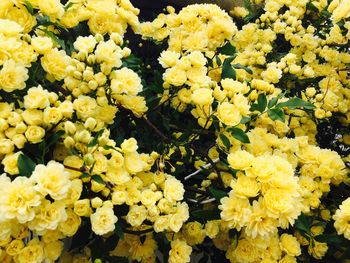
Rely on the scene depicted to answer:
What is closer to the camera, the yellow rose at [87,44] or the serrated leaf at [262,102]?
the yellow rose at [87,44]

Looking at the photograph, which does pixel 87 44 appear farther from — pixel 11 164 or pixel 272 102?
pixel 272 102

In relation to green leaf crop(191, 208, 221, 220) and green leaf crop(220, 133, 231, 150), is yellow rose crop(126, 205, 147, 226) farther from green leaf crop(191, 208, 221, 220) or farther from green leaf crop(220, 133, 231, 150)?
green leaf crop(220, 133, 231, 150)

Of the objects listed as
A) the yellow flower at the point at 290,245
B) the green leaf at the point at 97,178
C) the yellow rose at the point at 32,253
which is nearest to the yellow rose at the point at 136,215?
the green leaf at the point at 97,178

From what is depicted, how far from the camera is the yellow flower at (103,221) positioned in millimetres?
1002

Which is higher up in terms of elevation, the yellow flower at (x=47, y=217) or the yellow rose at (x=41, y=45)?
the yellow rose at (x=41, y=45)

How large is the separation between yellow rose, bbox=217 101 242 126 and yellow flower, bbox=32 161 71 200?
472 millimetres

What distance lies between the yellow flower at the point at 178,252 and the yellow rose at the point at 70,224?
301 millimetres

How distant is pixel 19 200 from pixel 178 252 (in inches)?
19.1

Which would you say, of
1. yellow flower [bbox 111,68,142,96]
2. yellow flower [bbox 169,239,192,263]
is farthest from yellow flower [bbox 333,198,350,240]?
yellow flower [bbox 111,68,142,96]

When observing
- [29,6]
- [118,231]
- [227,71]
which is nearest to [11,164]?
[118,231]

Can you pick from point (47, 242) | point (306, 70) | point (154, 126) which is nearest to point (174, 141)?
point (154, 126)

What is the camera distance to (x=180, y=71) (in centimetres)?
125

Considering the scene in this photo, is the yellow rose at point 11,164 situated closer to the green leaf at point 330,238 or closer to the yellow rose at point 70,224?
the yellow rose at point 70,224

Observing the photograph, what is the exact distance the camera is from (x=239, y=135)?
1.24 metres
